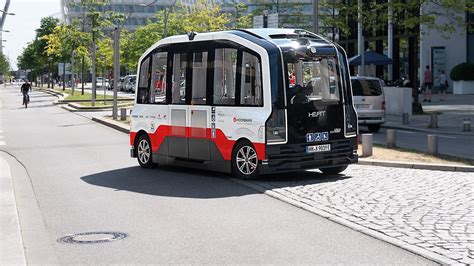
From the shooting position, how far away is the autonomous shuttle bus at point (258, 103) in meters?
12.3

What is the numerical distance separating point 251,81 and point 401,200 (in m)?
3.54

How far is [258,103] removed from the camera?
12.5 metres

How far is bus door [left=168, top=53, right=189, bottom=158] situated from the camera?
1395 cm

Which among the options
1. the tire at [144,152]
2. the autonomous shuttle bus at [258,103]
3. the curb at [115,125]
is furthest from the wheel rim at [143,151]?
the curb at [115,125]

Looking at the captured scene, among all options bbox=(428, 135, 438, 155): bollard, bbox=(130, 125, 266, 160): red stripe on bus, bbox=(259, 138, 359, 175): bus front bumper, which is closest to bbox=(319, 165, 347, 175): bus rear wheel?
bbox=(259, 138, 359, 175): bus front bumper

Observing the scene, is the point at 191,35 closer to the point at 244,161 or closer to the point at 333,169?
the point at 244,161

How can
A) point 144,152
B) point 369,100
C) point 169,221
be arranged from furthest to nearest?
1. point 369,100
2. point 144,152
3. point 169,221

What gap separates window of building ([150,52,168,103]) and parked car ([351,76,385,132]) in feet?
34.6

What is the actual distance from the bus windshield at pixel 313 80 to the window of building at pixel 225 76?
3.44 feet

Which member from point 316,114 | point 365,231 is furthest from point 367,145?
point 365,231

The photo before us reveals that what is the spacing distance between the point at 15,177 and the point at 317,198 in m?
6.15

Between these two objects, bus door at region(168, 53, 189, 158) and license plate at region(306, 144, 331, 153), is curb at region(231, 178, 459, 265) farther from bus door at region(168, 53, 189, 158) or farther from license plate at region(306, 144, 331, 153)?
bus door at region(168, 53, 189, 158)

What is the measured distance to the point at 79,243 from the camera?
7898 millimetres

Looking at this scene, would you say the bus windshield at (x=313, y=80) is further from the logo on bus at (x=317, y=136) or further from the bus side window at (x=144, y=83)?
the bus side window at (x=144, y=83)
